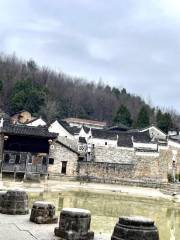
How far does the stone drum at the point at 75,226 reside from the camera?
10.4 metres

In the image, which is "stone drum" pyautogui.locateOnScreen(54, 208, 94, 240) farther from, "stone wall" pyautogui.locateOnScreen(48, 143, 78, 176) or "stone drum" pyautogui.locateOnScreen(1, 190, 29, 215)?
"stone wall" pyautogui.locateOnScreen(48, 143, 78, 176)

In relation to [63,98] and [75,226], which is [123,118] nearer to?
[63,98]

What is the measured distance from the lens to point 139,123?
86.0 meters

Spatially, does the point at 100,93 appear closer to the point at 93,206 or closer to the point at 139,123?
the point at 139,123

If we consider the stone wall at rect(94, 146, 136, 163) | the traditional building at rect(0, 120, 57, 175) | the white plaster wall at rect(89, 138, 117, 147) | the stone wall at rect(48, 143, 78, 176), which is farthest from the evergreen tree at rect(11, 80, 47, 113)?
the traditional building at rect(0, 120, 57, 175)

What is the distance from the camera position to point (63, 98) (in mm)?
103375

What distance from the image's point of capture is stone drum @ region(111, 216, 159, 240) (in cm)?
916

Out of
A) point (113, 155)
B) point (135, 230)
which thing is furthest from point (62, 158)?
point (135, 230)

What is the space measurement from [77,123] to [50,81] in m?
33.5

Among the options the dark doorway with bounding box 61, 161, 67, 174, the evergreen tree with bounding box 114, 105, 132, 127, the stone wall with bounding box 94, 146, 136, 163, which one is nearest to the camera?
the dark doorway with bounding box 61, 161, 67, 174

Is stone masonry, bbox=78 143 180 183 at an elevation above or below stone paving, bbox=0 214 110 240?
above

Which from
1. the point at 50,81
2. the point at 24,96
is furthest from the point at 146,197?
the point at 50,81

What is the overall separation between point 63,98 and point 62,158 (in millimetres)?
60747

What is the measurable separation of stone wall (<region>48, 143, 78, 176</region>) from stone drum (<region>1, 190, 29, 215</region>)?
93.7 ft
